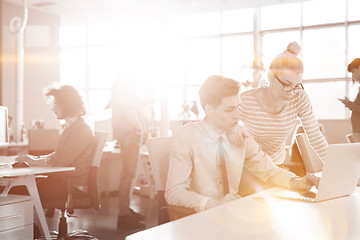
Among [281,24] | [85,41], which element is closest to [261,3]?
[281,24]

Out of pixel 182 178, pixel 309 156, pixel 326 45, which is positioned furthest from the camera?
pixel 326 45

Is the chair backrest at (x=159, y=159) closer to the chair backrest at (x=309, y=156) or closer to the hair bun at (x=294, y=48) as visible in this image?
the hair bun at (x=294, y=48)

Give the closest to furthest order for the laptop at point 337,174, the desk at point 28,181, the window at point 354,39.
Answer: the laptop at point 337,174 < the desk at point 28,181 < the window at point 354,39

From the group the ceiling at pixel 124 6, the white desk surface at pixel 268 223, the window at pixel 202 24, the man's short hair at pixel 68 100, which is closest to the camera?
the white desk surface at pixel 268 223

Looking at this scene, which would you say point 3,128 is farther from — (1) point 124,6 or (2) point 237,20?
(2) point 237,20

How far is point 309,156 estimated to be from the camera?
104 inches

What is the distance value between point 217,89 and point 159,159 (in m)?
0.43

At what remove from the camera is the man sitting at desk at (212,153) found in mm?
1882

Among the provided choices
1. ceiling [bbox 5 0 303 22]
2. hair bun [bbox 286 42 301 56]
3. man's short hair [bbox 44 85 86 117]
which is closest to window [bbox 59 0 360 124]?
ceiling [bbox 5 0 303 22]

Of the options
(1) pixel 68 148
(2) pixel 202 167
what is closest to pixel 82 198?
(1) pixel 68 148

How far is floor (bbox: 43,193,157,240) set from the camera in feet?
13.3

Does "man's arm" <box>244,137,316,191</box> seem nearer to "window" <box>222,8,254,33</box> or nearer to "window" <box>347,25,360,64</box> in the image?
"window" <box>347,25,360,64</box>

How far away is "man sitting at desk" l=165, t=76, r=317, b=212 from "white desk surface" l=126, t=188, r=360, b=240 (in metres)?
0.33

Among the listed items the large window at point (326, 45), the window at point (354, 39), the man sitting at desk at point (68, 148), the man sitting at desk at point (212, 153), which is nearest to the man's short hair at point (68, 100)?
the man sitting at desk at point (68, 148)
